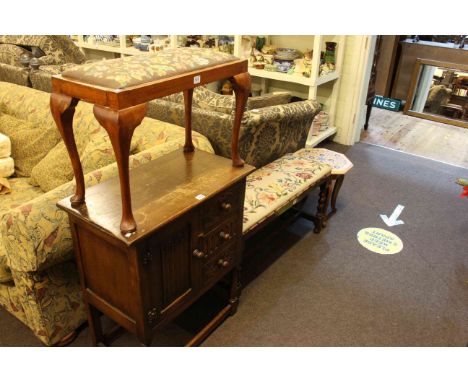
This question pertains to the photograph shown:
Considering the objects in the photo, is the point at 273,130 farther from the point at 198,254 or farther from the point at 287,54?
the point at 287,54

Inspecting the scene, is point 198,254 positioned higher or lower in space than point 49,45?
lower

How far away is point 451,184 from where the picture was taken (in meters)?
3.50

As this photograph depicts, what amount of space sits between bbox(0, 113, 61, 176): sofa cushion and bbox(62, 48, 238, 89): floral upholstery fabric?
4.50 feet

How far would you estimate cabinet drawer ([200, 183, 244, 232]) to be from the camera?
1597 mm

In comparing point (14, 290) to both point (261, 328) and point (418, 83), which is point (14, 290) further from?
point (418, 83)

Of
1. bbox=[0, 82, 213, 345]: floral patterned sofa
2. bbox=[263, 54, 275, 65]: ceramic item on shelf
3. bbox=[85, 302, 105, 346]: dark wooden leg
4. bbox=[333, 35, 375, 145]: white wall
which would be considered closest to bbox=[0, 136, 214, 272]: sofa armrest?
bbox=[0, 82, 213, 345]: floral patterned sofa

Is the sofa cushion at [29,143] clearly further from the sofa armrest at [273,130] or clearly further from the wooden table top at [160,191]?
the sofa armrest at [273,130]

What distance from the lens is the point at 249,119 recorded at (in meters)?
2.20

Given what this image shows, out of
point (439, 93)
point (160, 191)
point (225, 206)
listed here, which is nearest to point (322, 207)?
point (225, 206)

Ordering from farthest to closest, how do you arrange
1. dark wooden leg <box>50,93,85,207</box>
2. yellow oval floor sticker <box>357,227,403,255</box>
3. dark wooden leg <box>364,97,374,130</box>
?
dark wooden leg <box>364,97,374,130</box> → yellow oval floor sticker <box>357,227,403,255</box> → dark wooden leg <box>50,93,85,207</box>

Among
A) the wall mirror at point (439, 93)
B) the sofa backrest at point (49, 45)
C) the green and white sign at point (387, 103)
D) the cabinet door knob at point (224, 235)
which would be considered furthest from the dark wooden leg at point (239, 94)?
the wall mirror at point (439, 93)

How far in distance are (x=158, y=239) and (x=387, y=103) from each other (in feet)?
15.4

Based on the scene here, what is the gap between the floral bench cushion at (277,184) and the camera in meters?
2.13

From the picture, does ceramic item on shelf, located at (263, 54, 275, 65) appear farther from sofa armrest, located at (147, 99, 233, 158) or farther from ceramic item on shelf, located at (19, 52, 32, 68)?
ceramic item on shelf, located at (19, 52, 32, 68)
